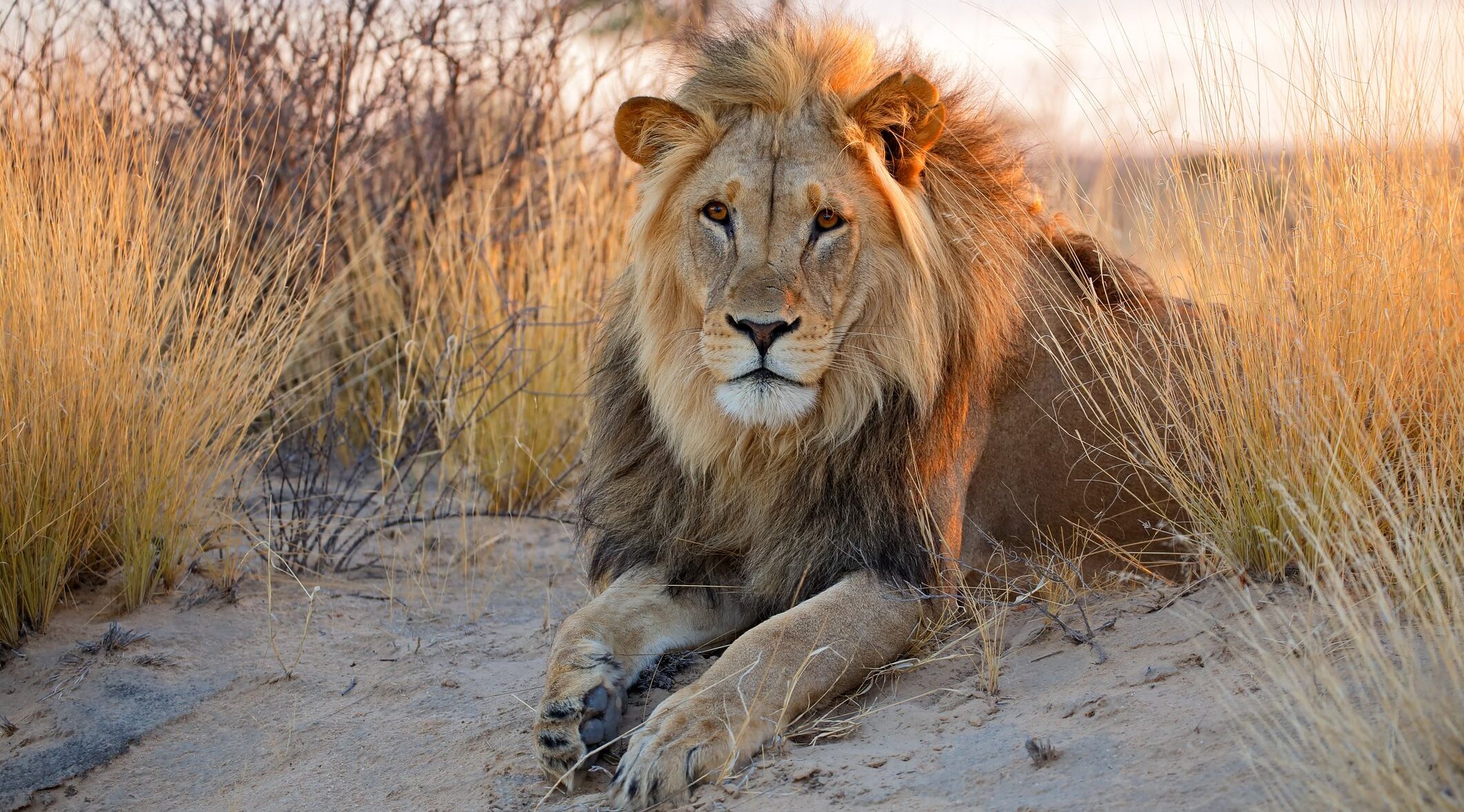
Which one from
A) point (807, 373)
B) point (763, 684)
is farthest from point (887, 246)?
point (763, 684)

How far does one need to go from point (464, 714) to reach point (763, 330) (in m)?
1.39

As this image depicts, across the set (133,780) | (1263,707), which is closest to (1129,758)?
(1263,707)

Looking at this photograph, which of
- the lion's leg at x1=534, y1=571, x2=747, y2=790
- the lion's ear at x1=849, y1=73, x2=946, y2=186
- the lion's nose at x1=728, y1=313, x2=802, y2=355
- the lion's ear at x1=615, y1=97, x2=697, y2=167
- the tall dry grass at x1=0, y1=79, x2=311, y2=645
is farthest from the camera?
the tall dry grass at x1=0, y1=79, x2=311, y2=645

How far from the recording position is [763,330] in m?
3.29

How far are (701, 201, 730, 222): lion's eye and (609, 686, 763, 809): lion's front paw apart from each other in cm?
128

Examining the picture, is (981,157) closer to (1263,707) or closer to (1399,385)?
(1399,385)

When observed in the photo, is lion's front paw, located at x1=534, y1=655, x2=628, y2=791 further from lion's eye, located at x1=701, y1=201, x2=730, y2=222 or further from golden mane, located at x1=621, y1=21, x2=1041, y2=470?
lion's eye, located at x1=701, y1=201, x2=730, y2=222

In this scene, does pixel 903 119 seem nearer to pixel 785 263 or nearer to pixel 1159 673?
pixel 785 263

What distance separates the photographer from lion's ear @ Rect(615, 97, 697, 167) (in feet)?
12.1

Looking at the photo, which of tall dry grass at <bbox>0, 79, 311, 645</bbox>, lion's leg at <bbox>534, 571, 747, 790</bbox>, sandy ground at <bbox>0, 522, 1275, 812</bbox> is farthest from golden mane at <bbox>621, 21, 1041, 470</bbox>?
tall dry grass at <bbox>0, 79, 311, 645</bbox>

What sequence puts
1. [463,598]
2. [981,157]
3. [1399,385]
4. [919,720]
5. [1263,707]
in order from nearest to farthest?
[1263,707] → [919,720] → [1399,385] → [981,157] → [463,598]

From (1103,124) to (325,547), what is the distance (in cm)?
328

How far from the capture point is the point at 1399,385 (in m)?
3.38

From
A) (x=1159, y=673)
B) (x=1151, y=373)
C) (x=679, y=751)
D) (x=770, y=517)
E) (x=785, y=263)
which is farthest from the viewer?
(x=1151, y=373)
